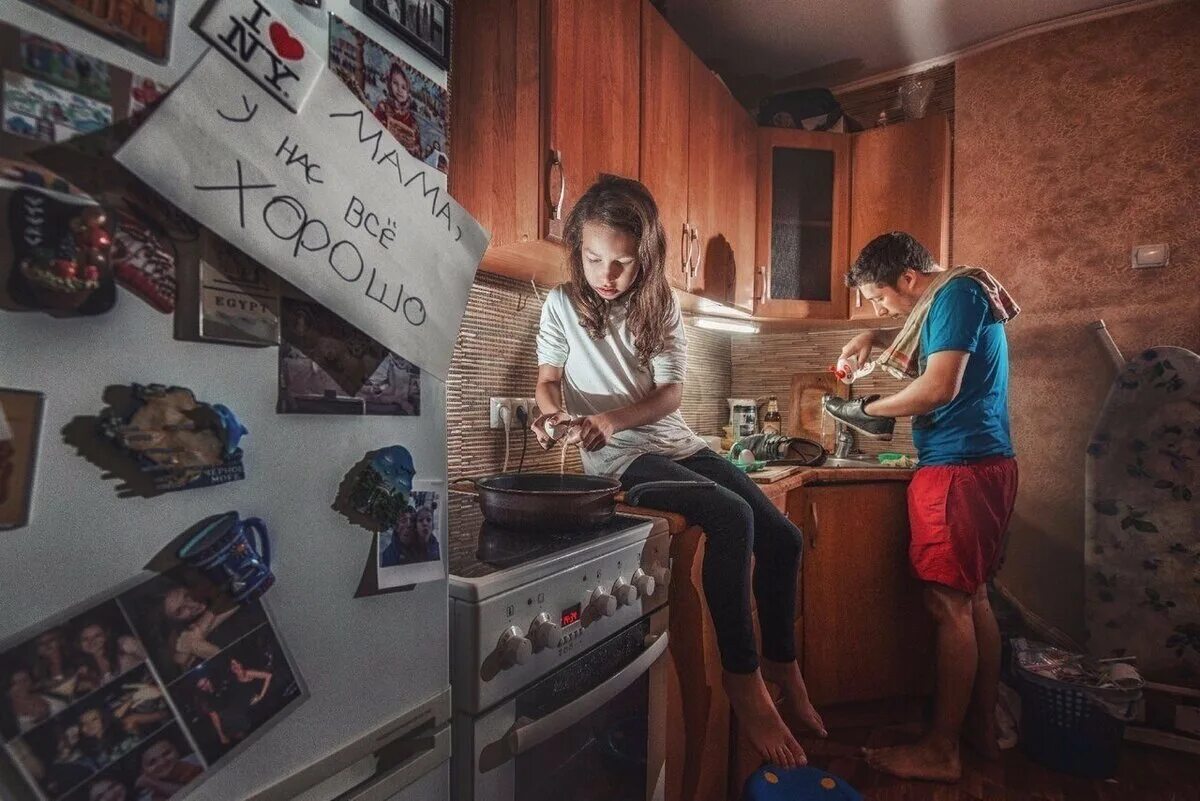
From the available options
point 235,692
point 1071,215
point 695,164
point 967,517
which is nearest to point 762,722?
point 967,517

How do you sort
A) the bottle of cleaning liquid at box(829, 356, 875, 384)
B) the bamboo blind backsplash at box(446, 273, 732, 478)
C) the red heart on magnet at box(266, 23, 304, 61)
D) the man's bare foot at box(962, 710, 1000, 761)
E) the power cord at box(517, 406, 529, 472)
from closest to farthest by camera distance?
the red heart on magnet at box(266, 23, 304, 61) → the bamboo blind backsplash at box(446, 273, 732, 478) → the power cord at box(517, 406, 529, 472) → the man's bare foot at box(962, 710, 1000, 761) → the bottle of cleaning liquid at box(829, 356, 875, 384)

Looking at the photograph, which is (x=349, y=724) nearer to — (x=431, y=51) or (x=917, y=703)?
(x=431, y=51)

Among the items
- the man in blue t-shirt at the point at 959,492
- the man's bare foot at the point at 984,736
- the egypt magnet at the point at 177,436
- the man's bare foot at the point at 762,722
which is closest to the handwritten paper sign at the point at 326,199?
the egypt magnet at the point at 177,436

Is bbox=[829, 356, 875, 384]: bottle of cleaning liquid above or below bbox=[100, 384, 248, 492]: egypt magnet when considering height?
above

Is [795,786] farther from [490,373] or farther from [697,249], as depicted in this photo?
[697,249]

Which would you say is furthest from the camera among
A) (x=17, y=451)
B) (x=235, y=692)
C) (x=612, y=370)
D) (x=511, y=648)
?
(x=612, y=370)

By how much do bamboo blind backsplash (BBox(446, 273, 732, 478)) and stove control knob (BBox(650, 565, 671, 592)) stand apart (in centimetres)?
55

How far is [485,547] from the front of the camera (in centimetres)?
89

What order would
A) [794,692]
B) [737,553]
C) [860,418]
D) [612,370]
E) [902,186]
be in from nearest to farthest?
[737,553]
[794,692]
[612,370]
[860,418]
[902,186]

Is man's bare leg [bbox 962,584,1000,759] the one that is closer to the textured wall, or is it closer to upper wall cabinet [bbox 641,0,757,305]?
the textured wall

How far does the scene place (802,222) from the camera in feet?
7.75

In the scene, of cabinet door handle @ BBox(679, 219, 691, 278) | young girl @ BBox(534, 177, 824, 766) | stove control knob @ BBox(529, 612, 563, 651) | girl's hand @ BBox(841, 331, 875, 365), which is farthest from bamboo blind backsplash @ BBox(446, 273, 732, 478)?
girl's hand @ BBox(841, 331, 875, 365)

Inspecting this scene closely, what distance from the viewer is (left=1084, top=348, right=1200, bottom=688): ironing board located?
1861 mm

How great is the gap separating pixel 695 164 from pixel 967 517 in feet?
4.27
